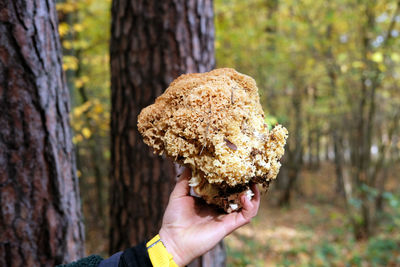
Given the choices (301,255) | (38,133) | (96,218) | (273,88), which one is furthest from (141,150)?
(273,88)

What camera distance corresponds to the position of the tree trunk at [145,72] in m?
2.36

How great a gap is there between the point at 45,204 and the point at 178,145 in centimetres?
109

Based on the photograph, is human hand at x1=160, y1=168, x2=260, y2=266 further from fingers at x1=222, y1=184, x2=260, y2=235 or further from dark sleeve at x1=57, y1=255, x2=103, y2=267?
dark sleeve at x1=57, y1=255, x2=103, y2=267

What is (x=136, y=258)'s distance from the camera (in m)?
1.44

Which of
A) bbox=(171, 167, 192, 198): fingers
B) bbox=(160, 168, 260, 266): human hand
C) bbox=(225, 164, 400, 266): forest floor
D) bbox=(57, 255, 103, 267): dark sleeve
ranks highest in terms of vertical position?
bbox=(171, 167, 192, 198): fingers

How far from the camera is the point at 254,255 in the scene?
23.1 feet

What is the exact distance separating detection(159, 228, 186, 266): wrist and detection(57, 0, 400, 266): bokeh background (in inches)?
130

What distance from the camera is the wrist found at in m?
1.41

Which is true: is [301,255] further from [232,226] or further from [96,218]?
[96,218]

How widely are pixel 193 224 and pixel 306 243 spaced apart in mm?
7990

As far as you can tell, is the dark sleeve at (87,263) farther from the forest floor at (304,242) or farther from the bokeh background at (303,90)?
the forest floor at (304,242)

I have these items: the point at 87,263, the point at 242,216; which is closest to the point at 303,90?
the point at 242,216

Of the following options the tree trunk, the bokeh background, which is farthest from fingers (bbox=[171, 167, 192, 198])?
the bokeh background

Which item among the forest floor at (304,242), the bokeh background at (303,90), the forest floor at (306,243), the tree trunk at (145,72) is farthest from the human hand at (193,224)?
the forest floor at (304,242)
